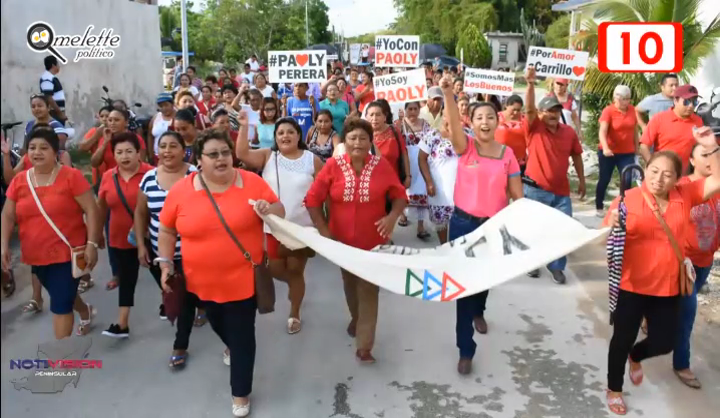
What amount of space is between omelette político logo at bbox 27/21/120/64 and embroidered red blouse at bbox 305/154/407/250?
10326 mm

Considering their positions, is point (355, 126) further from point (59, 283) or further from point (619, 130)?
point (619, 130)

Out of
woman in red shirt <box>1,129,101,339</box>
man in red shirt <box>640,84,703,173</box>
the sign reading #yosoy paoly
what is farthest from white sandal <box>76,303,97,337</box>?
man in red shirt <box>640,84,703,173</box>

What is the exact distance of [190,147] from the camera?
19.7ft

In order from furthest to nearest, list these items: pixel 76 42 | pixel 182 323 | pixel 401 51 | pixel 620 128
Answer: pixel 76 42, pixel 401 51, pixel 620 128, pixel 182 323

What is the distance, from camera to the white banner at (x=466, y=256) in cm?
394

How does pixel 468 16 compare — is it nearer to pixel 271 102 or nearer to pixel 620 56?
pixel 620 56

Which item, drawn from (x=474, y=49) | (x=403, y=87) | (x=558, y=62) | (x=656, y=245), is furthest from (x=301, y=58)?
(x=474, y=49)

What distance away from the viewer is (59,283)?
433cm

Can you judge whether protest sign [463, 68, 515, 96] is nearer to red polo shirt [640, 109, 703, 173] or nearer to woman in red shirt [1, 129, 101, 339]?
red polo shirt [640, 109, 703, 173]

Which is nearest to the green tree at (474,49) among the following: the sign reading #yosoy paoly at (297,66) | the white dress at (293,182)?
the sign reading #yosoy paoly at (297,66)

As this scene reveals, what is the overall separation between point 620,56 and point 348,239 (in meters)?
8.01

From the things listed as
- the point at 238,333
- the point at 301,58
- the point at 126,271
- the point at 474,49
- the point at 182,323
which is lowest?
the point at 182,323

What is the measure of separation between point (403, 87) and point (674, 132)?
9.15 feet

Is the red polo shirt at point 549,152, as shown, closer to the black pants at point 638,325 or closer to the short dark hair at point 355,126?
the short dark hair at point 355,126
